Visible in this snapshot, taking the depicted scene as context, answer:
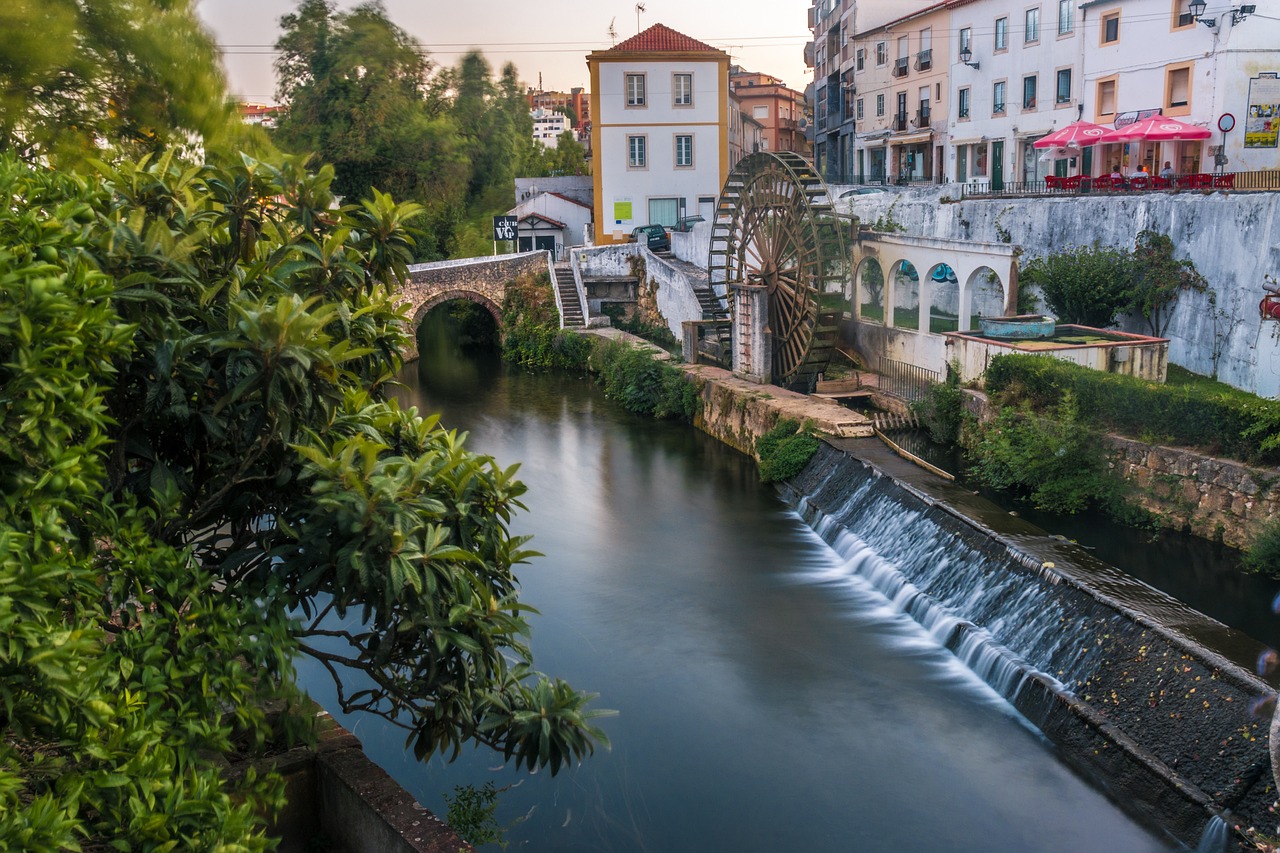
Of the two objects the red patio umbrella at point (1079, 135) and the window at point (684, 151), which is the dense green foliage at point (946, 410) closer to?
the red patio umbrella at point (1079, 135)

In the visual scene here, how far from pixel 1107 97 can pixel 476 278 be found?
15.5 meters

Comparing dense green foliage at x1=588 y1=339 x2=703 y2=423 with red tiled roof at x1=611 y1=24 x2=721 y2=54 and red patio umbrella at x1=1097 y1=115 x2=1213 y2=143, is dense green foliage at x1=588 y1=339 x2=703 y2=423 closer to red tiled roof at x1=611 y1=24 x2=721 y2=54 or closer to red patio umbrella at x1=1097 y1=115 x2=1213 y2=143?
red patio umbrella at x1=1097 y1=115 x2=1213 y2=143

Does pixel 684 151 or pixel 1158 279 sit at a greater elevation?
pixel 684 151

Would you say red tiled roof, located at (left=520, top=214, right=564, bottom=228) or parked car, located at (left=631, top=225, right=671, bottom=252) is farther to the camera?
red tiled roof, located at (left=520, top=214, right=564, bottom=228)

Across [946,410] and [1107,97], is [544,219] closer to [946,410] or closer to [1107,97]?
[1107,97]

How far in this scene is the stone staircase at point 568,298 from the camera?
28.5 meters

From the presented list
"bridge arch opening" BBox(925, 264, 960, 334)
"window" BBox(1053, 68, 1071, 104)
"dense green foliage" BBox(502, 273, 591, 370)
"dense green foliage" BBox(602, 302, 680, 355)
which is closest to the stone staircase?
"dense green foliage" BBox(502, 273, 591, 370)

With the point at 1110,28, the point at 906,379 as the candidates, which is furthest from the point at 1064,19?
the point at 906,379

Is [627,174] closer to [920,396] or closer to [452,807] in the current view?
[920,396]

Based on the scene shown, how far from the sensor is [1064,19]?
25.9 meters

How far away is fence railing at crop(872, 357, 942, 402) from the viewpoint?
17156 mm

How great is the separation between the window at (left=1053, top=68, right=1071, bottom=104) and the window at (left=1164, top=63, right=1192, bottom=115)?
4158 millimetres

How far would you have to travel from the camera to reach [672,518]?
598 inches

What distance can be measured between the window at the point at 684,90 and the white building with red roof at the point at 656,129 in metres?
0.03
